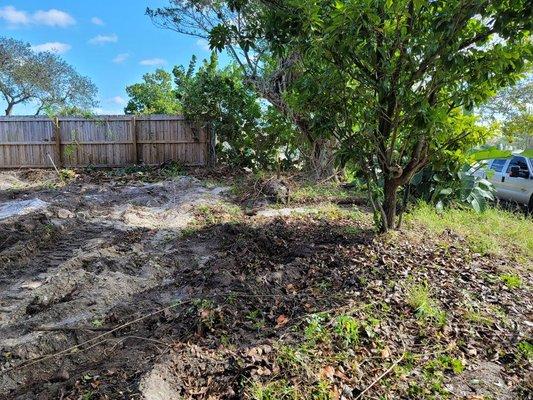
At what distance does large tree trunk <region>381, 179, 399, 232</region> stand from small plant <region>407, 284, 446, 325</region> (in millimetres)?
1463

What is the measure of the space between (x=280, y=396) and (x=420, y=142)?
128 inches

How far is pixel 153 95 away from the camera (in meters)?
20.1

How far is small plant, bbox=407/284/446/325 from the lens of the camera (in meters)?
3.06

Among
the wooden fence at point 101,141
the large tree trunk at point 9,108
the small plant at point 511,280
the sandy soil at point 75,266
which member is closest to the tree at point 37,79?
the large tree trunk at point 9,108

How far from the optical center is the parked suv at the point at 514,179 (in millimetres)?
8617

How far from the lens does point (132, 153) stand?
13.1 meters

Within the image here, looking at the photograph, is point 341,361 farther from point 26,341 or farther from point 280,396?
point 26,341

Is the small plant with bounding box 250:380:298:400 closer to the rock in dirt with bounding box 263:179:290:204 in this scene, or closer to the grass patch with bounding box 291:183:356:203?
the rock in dirt with bounding box 263:179:290:204

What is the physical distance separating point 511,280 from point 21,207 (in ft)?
25.7

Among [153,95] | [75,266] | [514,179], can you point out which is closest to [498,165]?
[514,179]

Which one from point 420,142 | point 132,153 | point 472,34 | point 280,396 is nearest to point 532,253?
point 420,142

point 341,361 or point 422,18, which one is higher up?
point 422,18

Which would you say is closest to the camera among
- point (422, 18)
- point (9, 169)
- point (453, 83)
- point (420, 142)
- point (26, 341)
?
point (26, 341)

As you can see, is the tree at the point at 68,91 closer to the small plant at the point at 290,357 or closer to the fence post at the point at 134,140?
the fence post at the point at 134,140
